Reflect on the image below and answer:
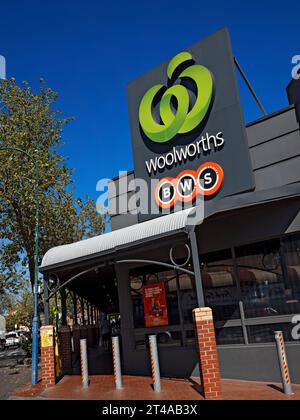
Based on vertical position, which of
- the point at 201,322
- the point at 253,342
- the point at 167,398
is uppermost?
the point at 201,322

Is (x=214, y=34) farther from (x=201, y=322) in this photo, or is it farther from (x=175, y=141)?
(x=201, y=322)

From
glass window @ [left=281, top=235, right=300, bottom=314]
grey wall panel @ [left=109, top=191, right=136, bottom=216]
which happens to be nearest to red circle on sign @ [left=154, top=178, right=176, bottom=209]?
grey wall panel @ [left=109, top=191, right=136, bottom=216]

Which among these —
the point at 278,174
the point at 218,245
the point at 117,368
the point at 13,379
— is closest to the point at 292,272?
the point at 218,245

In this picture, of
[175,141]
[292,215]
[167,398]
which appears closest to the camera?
[167,398]

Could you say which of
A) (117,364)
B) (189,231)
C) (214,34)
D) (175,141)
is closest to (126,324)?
(117,364)

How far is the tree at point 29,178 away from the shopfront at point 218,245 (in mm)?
8262

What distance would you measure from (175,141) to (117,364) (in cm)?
703

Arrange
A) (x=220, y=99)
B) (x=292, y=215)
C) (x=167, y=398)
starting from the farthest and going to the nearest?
1. (x=220, y=99)
2. (x=292, y=215)
3. (x=167, y=398)

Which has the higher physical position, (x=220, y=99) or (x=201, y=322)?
(x=220, y=99)

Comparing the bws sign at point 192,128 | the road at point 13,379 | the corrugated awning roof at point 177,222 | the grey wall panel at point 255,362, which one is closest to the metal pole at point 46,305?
the corrugated awning roof at point 177,222

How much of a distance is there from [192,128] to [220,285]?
495 cm

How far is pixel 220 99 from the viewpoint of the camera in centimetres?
1198

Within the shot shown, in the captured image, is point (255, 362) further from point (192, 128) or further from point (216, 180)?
point (192, 128)

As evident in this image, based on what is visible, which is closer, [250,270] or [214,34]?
[250,270]
